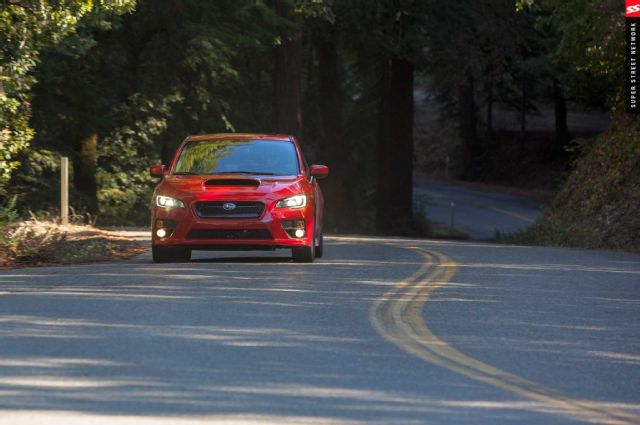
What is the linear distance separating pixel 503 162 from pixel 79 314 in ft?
201

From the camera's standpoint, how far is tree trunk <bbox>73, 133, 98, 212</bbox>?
124ft

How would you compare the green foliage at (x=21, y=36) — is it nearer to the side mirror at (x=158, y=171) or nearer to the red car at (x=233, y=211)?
the side mirror at (x=158, y=171)

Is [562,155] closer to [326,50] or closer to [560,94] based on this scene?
[560,94]

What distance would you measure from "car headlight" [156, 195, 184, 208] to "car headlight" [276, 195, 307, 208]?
1261 millimetres

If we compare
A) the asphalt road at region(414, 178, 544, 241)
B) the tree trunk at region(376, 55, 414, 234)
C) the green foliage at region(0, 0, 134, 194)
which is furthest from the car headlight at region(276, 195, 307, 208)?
the asphalt road at region(414, 178, 544, 241)

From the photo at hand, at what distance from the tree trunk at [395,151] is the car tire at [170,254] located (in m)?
20.4

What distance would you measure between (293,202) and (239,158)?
1.34m

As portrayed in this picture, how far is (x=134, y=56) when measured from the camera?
128 feet

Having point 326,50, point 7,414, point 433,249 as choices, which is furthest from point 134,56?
point 7,414

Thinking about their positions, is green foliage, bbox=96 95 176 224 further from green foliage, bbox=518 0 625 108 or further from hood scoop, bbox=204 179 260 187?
hood scoop, bbox=204 179 260 187

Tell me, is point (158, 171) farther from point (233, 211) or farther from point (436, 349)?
point (436, 349)

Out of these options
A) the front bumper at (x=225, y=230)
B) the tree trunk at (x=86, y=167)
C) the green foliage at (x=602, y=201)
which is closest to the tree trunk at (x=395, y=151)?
the green foliage at (x=602, y=201)

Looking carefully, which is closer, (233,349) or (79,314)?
(233,349)

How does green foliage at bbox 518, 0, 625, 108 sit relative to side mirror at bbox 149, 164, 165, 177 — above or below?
above
